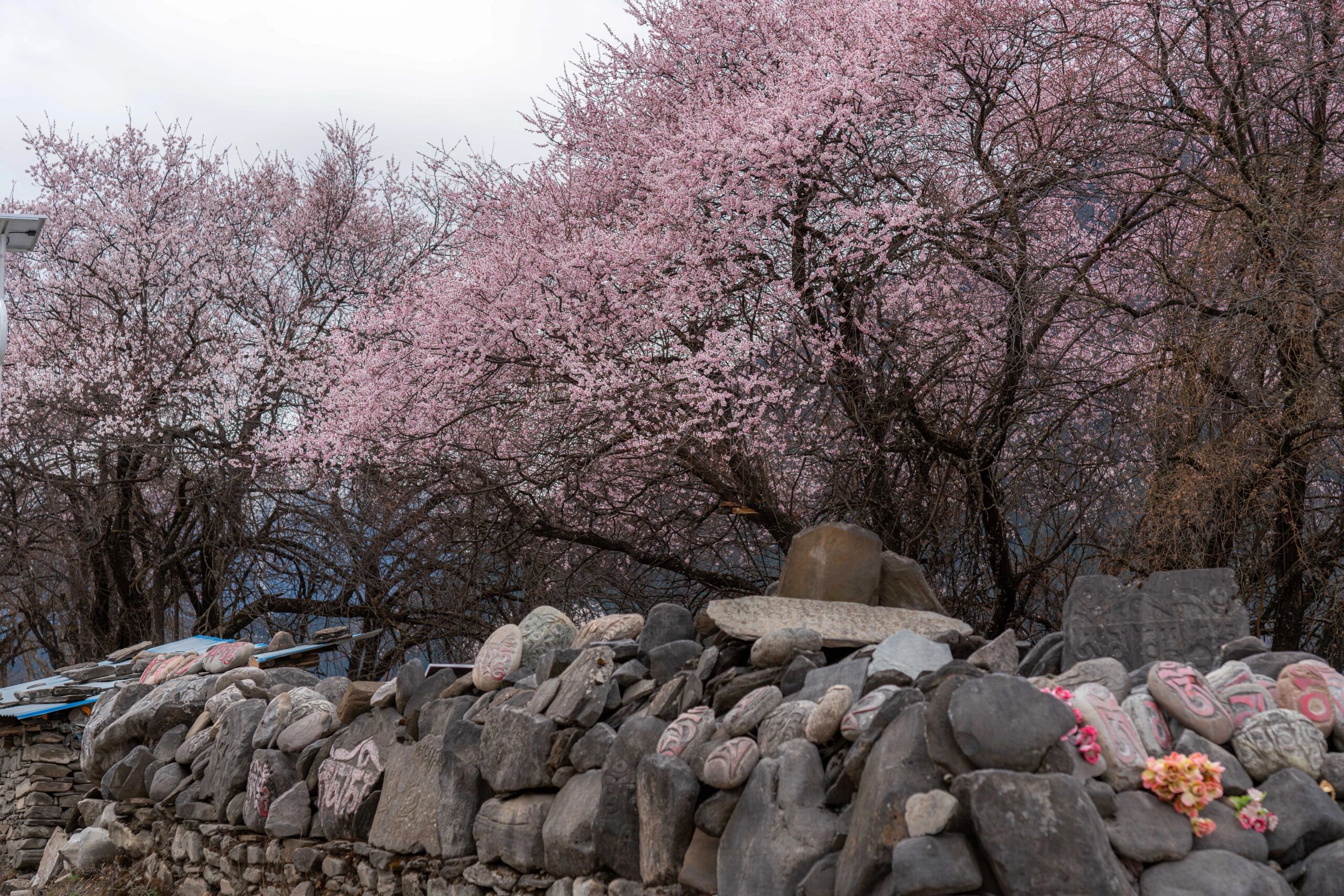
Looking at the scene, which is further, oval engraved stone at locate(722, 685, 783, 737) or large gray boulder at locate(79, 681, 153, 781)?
large gray boulder at locate(79, 681, 153, 781)

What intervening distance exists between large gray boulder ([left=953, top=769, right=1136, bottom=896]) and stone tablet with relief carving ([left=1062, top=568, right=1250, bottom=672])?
1.00 meters

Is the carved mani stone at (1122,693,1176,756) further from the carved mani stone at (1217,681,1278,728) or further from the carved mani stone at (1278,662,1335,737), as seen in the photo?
the carved mani stone at (1278,662,1335,737)

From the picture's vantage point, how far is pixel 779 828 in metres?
3.05

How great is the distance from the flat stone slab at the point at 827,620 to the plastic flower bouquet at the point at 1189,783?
1.16m

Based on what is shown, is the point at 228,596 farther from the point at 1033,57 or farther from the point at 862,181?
the point at 1033,57

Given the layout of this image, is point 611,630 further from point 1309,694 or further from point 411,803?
point 1309,694

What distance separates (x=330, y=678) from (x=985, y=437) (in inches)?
144

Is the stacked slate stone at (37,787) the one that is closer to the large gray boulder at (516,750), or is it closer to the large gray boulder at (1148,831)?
the large gray boulder at (516,750)

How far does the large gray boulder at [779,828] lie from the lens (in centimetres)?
298

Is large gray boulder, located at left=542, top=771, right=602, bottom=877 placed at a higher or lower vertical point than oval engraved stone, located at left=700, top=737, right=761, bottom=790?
lower

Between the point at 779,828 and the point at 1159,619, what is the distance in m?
1.39

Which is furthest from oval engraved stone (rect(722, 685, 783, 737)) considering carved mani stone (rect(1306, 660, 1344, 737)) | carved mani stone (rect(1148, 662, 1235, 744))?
carved mani stone (rect(1306, 660, 1344, 737))

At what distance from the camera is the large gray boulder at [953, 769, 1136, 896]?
7.88 ft

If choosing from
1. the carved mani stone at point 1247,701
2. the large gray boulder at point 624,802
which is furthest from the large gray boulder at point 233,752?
the carved mani stone at point 1247,701
